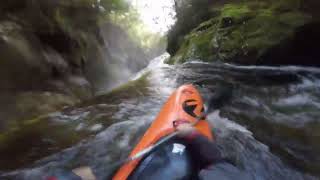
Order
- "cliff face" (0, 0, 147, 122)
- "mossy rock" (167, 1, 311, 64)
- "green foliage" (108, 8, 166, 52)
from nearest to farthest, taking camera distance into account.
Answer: "cliff face" (0, 0, 147, 122) < "mossy rock" (167, 1, 311, 64) < "green foliage" (108, 8, 166, 52)

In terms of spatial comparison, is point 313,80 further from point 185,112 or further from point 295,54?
point 185,112

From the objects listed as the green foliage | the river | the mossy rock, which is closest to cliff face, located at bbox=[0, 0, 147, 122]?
the river

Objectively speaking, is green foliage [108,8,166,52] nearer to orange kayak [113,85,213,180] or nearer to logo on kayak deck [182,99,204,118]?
orange kayak [113,85,213,180]

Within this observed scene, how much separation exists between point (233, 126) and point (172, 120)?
4.59ft

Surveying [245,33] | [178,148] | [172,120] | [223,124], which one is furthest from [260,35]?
[178,148]

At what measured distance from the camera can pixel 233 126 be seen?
532 centimetres

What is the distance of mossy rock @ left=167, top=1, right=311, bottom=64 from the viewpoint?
8.25m

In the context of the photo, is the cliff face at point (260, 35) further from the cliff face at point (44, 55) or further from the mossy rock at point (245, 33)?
the cliff face at point (44, 55)

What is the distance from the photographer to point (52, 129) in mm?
5711

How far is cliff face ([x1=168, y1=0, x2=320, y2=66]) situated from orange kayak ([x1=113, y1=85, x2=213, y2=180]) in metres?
3.46

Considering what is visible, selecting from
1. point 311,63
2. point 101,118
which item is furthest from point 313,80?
point 101,118

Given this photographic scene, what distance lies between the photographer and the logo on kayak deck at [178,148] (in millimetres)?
3594

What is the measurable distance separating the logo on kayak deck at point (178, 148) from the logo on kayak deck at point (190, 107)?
3.65 feet

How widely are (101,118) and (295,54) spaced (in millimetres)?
4870
